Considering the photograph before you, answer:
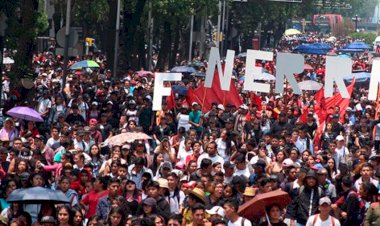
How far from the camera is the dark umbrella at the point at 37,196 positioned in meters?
15.3

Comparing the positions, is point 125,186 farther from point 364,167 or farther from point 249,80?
point 249,80

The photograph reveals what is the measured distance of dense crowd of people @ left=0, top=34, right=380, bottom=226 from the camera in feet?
51.4

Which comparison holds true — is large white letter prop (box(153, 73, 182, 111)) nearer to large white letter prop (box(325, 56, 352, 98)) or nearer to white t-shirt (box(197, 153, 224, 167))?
large white letter prop (box(325, 56, 352, 98))

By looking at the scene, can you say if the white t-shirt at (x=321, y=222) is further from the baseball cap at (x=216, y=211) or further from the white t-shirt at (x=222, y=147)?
the white t-shirt at (x=222, y=147)

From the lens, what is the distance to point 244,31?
254ft

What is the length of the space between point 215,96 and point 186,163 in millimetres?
7913

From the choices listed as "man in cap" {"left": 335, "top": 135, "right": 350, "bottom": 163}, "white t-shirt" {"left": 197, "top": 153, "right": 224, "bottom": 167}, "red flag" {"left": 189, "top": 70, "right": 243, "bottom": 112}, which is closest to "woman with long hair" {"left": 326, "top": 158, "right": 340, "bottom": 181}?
"white t-shirt" {"left": 197, "top": 153, "right": 224, "bottom": 167}

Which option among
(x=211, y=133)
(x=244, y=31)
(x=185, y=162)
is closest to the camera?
(x=185, y=162)

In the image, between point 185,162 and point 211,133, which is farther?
point 211,133

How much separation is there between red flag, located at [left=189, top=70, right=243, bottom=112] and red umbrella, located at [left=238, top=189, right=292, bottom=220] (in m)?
13.0

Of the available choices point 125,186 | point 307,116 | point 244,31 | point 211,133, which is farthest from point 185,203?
point 244,31

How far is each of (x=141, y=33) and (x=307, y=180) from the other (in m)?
38.0

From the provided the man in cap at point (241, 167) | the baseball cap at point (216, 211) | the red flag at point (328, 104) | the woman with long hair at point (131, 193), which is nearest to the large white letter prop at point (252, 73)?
the red flag at point (328, 104)

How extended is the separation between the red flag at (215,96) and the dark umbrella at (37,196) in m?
13.3
